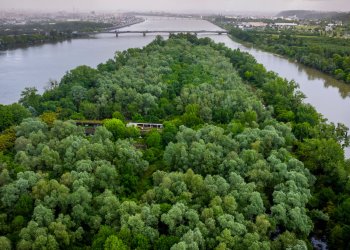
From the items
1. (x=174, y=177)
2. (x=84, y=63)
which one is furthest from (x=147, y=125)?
(x=84, y=63)

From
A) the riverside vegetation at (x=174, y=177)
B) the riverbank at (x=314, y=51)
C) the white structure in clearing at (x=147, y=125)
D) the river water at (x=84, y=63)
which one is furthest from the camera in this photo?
the riverbank at (x=314, y=51)

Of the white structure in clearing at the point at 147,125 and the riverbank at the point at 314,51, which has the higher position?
the riverbank at the point at 314,51

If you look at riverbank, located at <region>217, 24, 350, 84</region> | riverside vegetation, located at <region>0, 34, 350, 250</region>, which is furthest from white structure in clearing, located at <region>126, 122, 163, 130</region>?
riverbank, located at <region>217, 24, 350, 84</region>

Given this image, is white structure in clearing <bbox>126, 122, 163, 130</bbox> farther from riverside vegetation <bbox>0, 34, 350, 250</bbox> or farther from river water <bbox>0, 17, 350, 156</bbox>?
river water <bbox>0, 17, 350, 156</bbox>

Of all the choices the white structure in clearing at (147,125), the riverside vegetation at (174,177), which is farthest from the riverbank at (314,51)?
the white structure in clearing at (147,125)

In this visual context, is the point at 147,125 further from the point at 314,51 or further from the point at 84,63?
the point at 314,51

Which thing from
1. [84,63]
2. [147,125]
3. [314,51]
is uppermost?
[314,51]

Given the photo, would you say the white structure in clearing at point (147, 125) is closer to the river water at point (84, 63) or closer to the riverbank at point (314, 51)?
the river water at point (84, 63)

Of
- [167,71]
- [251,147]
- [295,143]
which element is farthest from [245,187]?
[167,71]
